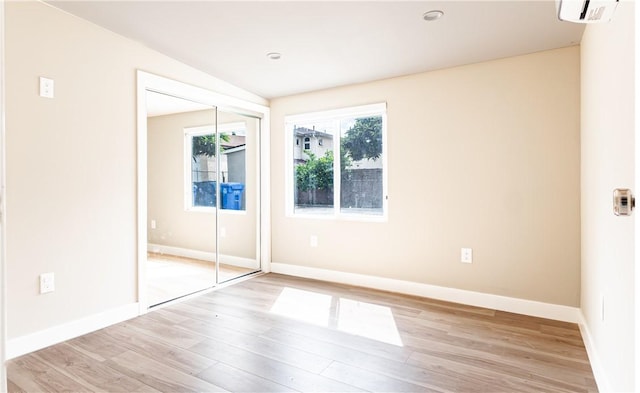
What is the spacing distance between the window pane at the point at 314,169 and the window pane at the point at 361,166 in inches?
6.6

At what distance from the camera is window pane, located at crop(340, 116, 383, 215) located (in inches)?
151

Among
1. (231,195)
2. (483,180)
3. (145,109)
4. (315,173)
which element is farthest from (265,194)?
(483,180)

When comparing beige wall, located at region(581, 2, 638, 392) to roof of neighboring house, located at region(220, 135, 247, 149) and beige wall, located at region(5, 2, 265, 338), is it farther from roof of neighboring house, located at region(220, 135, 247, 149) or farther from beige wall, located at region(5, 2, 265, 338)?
roof of neighboring house, located at region(220, 135, 247, 149)

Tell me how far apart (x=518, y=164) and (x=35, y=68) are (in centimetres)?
374

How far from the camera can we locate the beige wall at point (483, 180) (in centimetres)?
288

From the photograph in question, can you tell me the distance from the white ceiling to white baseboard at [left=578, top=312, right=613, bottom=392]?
2.15 meters

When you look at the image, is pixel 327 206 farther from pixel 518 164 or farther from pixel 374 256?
pixel 518 164

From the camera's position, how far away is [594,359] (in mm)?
2111

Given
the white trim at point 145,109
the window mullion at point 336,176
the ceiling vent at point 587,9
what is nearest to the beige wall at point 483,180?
the window mullion at point 336,176

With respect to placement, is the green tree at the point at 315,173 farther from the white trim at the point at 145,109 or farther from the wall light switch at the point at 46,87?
the wall light switch at the point at 46,87

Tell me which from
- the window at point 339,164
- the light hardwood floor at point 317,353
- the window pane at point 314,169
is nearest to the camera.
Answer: the light hardwood floor at point 317,353

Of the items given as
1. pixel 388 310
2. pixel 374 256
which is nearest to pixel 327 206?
pixel 374 256

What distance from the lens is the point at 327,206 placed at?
4.20m

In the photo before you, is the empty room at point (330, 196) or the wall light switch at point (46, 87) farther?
the wall light switch at point (46, 87)
